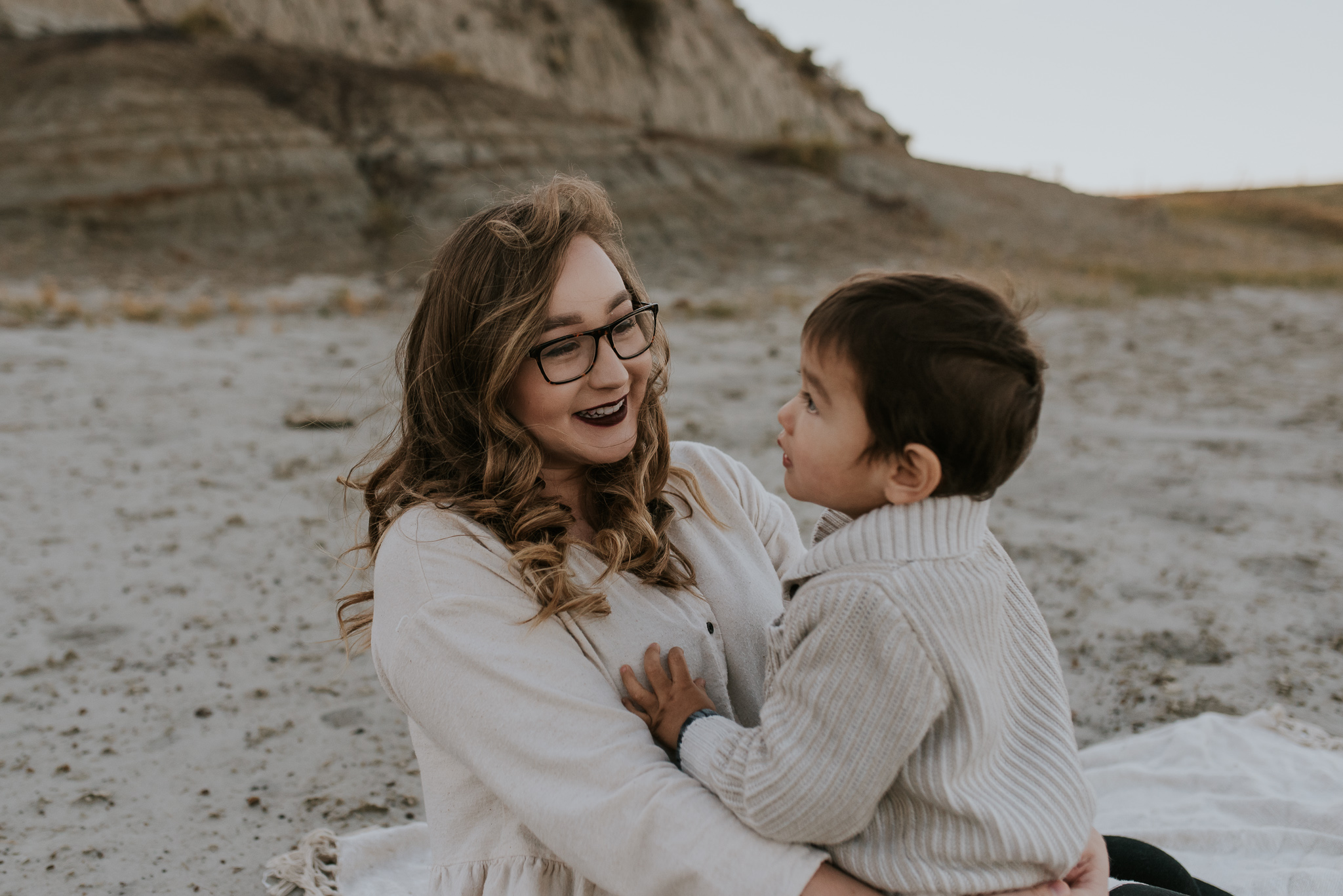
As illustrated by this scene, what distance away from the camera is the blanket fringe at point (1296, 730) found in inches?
128

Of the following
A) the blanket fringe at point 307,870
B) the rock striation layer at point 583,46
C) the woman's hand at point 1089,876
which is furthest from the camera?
the rock striation layer at point 583,46

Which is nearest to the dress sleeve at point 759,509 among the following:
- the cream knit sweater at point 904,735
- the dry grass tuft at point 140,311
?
the cream knit sweater at point 904,735

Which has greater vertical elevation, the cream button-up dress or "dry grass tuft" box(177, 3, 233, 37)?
"dry grass tuft" box(177, 3, 233, 37)

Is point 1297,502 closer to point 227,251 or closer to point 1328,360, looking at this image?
point 1328,360

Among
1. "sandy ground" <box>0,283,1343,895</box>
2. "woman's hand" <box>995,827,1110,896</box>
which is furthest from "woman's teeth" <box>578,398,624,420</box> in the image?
"woman's hand" <box>995,827,1110,896</box>

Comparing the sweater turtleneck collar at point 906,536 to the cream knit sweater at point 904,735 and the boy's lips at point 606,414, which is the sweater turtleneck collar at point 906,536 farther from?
the boy's lips at point 606,414

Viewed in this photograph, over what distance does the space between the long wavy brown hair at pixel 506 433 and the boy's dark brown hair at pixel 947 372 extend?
1.95ft

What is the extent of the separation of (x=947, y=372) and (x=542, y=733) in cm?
86

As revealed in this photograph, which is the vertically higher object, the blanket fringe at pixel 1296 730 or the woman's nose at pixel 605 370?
the woman's nose at pixel 605 370

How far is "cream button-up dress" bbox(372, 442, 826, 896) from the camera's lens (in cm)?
145

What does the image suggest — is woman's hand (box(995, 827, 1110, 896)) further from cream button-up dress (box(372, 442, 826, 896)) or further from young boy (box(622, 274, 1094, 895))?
cream button-up dress (box(372, 442, 826, 896))

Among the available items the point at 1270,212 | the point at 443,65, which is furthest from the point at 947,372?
the point at 1270,212

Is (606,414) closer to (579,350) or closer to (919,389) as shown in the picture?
(579,350)

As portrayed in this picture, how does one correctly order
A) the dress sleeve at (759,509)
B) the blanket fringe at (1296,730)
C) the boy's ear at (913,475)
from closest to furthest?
the boy's ear at (913,475), the dress sleeve at (759,509), the blanket fringe at (1296,730)
